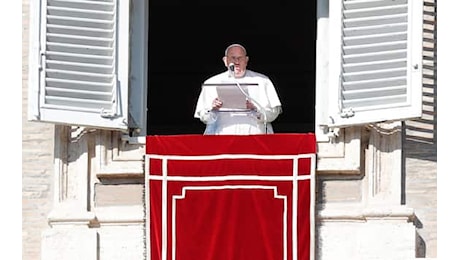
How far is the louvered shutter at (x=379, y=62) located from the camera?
662 inches

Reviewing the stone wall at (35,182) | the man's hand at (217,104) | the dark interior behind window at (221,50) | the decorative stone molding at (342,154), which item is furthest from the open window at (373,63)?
the dark interior behind window at (221,50)

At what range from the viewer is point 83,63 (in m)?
Answer: 17.1

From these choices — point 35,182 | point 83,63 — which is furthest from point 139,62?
point 35,182

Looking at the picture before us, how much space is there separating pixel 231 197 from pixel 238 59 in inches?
50.1

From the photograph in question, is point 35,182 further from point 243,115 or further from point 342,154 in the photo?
A: point 342,154

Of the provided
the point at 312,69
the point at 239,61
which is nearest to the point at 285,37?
the point at 312,69

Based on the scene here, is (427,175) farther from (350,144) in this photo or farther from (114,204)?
(114,204)

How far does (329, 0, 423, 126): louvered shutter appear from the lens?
55.2 ft

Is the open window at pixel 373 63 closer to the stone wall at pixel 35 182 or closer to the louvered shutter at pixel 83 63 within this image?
the louvered shutter at pixel 83 63

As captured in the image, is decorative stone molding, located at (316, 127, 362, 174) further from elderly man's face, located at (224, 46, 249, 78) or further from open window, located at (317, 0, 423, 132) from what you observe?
elderly man's face, located at (224, 46, 249, 78)

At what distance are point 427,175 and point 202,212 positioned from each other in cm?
161

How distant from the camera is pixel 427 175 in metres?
17.1

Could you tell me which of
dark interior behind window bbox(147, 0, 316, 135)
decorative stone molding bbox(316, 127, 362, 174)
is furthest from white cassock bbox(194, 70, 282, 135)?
dark interior behind window bbox(147, 0, 316, 135)

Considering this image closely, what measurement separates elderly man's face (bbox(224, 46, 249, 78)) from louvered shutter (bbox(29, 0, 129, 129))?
0.89 m
